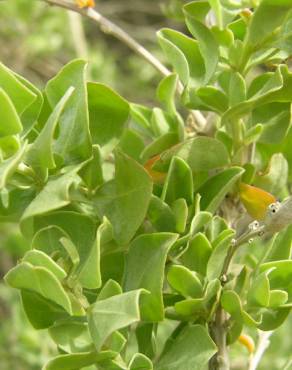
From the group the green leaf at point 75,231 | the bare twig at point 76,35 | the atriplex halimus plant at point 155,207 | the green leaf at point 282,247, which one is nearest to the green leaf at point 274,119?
the atriplex halimus plant at point 155,207

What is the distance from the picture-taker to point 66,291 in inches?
28.5

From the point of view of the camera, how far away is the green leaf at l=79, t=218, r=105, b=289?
2.26ft

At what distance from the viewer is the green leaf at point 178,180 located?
2.56 ft

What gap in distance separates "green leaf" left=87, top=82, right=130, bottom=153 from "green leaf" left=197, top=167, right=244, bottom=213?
10cm

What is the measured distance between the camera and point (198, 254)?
0.77m

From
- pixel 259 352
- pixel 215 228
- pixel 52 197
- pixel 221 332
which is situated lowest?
pixel 259 352

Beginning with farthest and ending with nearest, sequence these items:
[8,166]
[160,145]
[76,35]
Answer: [76,35], [160,145], [8,166]

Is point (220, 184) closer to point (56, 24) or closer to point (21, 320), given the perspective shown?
point (21, 320)

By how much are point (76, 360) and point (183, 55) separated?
30 centimetres

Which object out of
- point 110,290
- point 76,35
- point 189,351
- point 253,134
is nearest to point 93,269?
point 110,290

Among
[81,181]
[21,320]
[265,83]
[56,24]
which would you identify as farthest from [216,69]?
[56,24]

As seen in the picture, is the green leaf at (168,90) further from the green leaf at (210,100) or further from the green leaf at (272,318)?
the green leaf at (272,318)

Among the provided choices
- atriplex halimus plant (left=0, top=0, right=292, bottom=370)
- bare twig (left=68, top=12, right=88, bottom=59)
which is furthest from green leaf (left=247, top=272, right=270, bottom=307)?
bare twig (left=68, top=12, right=88, bottom=59)

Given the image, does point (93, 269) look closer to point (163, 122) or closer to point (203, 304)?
point (203, 304)
